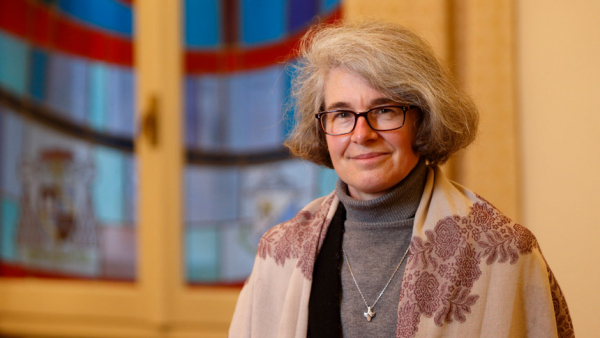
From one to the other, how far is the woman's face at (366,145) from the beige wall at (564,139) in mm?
1007

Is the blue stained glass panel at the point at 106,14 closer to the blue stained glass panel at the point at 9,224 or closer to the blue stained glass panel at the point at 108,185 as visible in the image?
the blue stained glass panel at the point at 108,185

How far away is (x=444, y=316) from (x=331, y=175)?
146 centimetres

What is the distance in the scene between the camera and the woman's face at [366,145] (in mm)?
1212

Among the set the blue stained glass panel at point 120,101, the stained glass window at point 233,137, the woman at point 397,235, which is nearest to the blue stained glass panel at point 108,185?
the blue stained glass panel at point 120,101

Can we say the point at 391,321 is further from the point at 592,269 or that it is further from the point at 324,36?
the point at 592,269

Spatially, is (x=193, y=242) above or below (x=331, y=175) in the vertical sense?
below

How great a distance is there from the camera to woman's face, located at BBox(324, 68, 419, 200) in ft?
3.98

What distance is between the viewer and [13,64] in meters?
3.06

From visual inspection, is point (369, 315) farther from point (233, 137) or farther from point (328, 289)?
point (233, 137)

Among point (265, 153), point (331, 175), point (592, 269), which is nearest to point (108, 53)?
point (265, 153)

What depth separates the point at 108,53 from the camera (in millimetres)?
2949

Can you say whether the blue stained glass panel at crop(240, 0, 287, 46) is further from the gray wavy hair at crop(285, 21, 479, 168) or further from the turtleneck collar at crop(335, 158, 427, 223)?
the turtleneck collar at crop(335, 158, 427, 223)

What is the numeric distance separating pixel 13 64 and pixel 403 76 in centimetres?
250

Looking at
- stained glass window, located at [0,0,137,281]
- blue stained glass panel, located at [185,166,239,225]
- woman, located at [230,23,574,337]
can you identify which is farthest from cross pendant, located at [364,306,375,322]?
stained glass window, located at [0,0,137,281]
